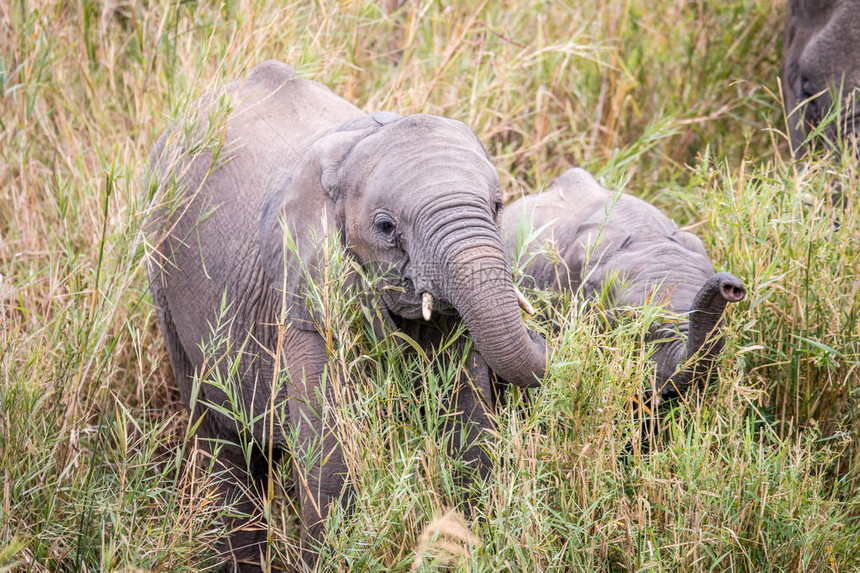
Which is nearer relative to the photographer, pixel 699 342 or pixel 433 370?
pixel 699 342

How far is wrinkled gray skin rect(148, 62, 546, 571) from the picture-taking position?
9.53 feet

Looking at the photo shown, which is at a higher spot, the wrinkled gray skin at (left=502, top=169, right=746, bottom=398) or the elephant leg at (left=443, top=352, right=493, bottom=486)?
the wrinkled gray skin at (left=502, top=169, right=746, bottom=398)

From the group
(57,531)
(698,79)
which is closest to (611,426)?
(57,531)

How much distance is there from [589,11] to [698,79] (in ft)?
2.51

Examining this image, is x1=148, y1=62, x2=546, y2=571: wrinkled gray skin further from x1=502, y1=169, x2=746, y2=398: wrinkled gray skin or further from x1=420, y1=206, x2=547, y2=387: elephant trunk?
x1=502, y1=169, x2=746, y2=398: wrinkled gray skin

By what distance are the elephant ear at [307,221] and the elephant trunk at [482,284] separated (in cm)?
40

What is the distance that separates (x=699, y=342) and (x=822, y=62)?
2357 millimetres

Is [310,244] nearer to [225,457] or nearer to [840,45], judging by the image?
[225,457]

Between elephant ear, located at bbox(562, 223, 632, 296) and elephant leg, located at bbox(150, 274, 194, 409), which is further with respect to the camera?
elephant leg, located at bbox(150, 274, 194, 409)

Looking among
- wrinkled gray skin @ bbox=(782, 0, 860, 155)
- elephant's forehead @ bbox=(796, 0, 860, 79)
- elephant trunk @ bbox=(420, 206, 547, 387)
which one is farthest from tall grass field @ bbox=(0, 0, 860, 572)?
elephant's forehead @ bbox=(796, 0, 860, 79)

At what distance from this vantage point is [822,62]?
4.94 m

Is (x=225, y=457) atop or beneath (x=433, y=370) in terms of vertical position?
beneath

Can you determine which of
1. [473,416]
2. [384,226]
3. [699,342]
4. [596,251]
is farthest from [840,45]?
[384,226]

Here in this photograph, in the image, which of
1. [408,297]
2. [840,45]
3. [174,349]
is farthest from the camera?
[840,45]
